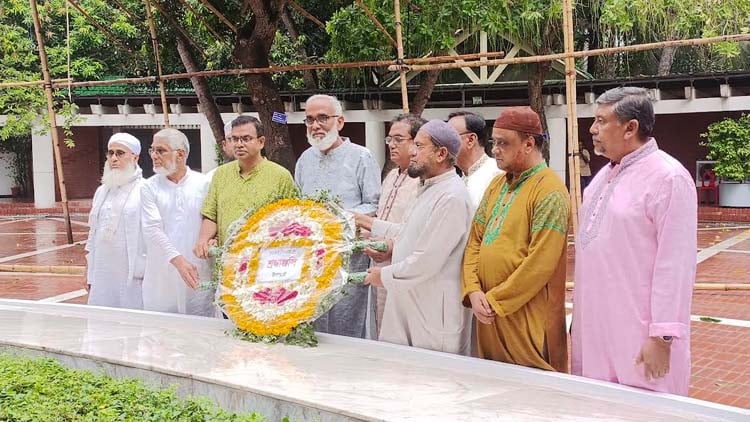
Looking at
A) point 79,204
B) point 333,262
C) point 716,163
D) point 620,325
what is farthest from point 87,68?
point 620,325

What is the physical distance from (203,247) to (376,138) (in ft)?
39.4

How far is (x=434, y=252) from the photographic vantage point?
3535 mm

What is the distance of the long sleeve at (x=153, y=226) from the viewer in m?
4.68

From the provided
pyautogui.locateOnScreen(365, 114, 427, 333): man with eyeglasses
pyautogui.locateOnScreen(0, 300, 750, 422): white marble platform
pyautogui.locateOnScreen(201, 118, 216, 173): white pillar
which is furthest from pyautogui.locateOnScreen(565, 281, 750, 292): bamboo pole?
pyautogui.locateOnScreen(201, 118, 216, 173): white pillar

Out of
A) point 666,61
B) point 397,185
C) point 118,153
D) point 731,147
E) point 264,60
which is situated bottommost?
point 397,185

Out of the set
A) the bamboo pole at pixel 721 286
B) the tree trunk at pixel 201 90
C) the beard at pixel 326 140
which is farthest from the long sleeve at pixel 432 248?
the tree trunk at pixel 201 90

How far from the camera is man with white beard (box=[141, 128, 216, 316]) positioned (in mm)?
4805

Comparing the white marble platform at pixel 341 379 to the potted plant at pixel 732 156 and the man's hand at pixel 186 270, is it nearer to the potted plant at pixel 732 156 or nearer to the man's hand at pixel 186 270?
the man's hand at pixel 186 270

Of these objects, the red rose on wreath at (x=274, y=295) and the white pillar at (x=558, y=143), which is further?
the white pillar at (x=558, y=143)

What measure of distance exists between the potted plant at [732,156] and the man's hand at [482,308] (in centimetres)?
1331

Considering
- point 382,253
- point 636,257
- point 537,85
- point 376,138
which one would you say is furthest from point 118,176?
point 376,138

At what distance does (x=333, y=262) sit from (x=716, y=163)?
1373 centimetres

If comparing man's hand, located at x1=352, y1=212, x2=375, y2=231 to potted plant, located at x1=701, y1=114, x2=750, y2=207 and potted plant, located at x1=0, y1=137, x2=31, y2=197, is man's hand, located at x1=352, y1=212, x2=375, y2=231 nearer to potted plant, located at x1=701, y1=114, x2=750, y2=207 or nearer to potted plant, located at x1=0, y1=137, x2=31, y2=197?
potted plant, located at x1=701, y1=114, x2=750, y2=207

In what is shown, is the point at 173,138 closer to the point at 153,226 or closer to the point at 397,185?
the point at 153,226
